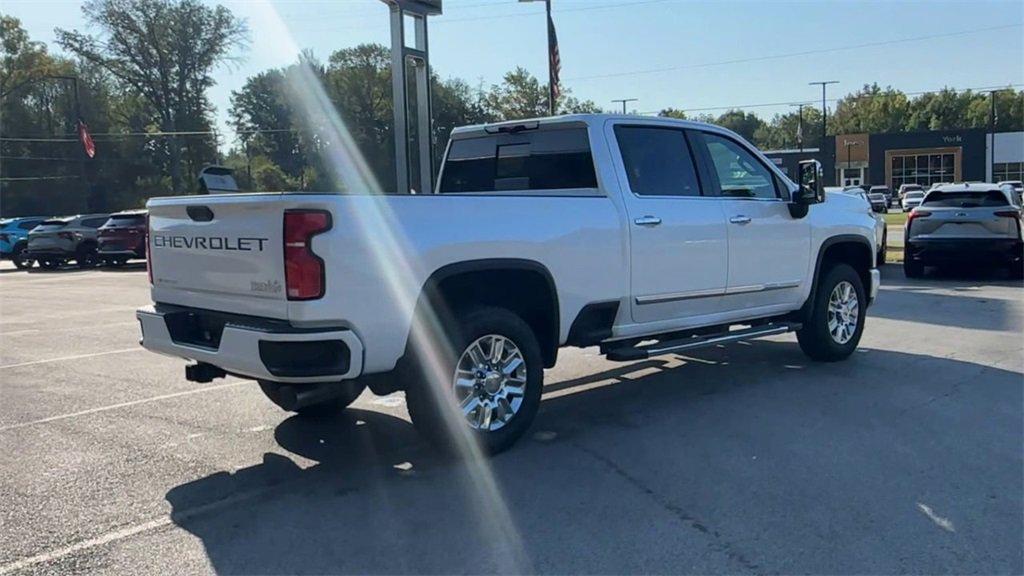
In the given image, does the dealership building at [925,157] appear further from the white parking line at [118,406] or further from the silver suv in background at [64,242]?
the white parking line at [118,406]

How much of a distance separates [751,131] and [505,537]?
129438mm

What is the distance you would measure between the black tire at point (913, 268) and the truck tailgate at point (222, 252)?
13.1 m

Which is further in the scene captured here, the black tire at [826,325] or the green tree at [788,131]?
the green tree at [788,131]

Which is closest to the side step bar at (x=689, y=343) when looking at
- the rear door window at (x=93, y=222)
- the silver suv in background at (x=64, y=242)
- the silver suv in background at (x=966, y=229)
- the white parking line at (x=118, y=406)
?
the white parking line at (x=118, y=406)

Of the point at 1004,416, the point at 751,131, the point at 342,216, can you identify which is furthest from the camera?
the point at 751,131

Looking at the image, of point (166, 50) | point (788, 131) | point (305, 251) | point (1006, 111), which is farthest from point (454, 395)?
point (788, 131)

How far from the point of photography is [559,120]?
611 centimetres

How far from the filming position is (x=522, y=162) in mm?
6449

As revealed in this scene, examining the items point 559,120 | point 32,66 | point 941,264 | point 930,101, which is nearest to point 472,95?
point 32,66

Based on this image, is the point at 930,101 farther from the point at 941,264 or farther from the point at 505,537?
the point at 505,537

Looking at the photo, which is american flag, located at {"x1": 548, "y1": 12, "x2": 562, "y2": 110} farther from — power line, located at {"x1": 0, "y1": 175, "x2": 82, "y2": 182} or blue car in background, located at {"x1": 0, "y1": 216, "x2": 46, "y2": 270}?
power line, located at {"x1": 0, "y1": 175, "x2": 82, "y2": 182}

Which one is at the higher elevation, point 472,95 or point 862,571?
point 472,95

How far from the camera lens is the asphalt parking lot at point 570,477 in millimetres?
3719

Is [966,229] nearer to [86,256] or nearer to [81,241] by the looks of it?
[81,241]
